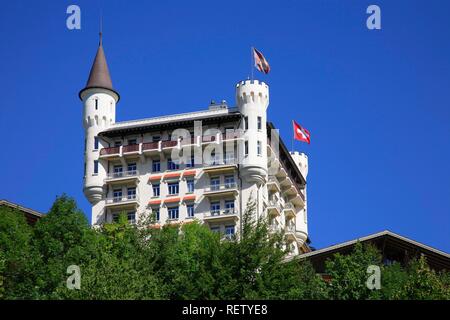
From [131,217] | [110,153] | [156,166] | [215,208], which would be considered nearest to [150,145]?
[156,166]

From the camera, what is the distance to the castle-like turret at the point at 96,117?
4702 inches

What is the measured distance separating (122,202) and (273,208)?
1551cm

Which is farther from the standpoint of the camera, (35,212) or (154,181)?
(154,181)

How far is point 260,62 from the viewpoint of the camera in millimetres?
118062

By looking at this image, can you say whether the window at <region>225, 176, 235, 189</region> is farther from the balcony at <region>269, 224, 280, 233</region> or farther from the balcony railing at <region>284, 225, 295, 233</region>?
the balcony railing at <region>284, 225, 295, 233</region>

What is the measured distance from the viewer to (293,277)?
67625 millimetres

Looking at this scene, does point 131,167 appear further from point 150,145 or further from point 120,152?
point 150,145

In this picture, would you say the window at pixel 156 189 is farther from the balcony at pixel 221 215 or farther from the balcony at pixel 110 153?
the balcony at pixel 221 215

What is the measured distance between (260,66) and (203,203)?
1524 centimetres

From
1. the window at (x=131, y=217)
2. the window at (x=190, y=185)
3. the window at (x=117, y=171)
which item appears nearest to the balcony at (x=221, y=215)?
the window at (x=190, y=185)

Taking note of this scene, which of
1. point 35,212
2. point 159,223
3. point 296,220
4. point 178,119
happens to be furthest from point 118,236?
point 296,220
